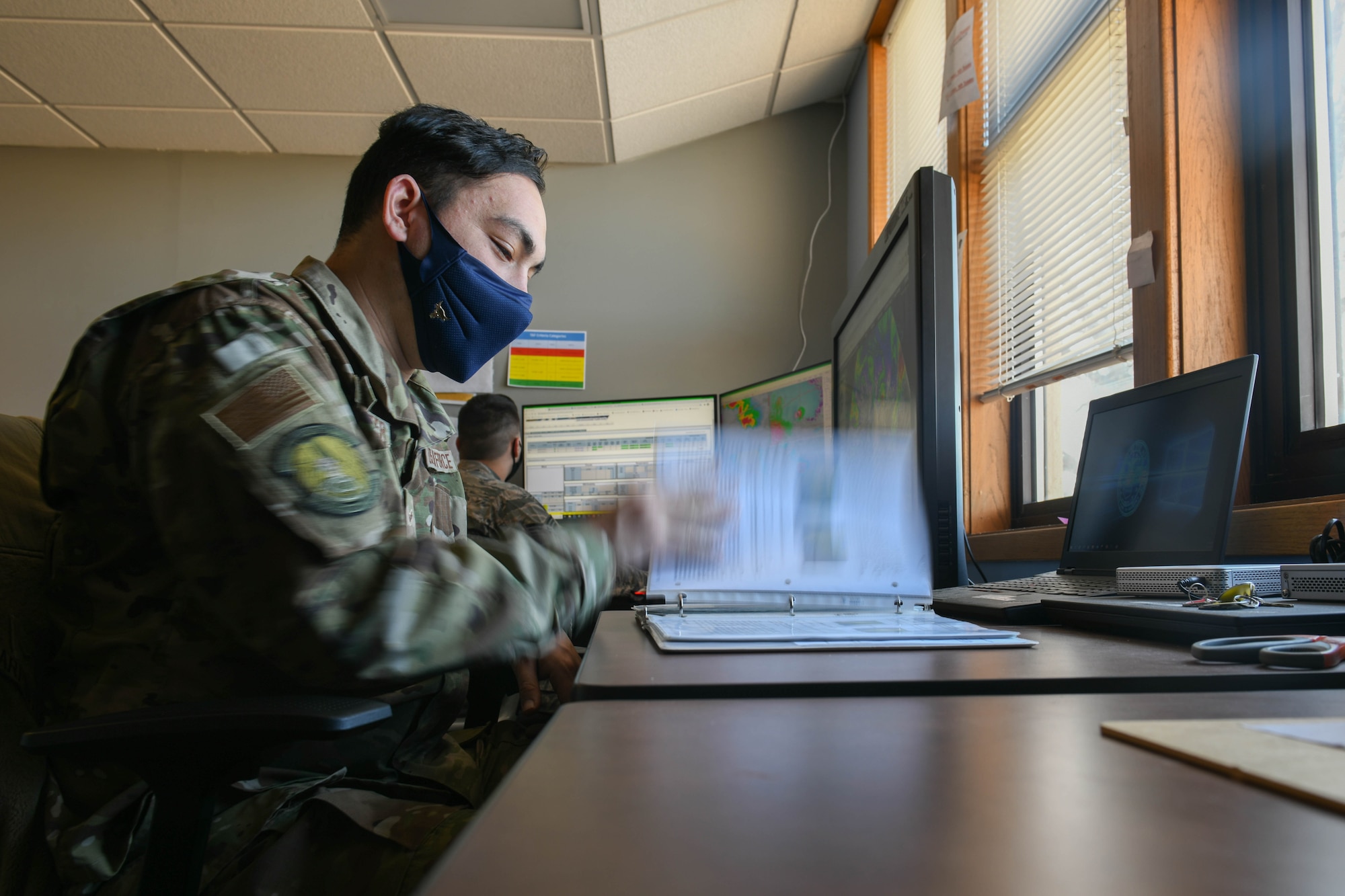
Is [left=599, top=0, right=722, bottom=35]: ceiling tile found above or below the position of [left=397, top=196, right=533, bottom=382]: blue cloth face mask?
above

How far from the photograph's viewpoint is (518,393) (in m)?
3.09

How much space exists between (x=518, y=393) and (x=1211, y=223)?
2.30 meters

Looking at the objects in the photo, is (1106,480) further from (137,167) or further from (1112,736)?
(137,167)

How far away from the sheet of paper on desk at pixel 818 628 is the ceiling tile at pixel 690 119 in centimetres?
236

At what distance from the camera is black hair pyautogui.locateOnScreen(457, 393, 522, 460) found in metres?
2.53

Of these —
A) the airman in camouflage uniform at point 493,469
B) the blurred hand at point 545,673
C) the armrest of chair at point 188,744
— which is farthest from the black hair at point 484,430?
the armrest of chair at point 188,744

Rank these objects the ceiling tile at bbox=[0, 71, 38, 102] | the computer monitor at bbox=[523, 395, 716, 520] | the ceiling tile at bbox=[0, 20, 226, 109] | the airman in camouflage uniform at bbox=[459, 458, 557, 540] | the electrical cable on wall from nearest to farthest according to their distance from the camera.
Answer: the airman in camouflage uniform at bbox=[459, 458, 557, 540], the ceiling tile at bbox=[0, 20, 226, 109], the ceiling tile at bbox=[0, 71, 38, 102], the computer monitor at bbox=[523, 395, 716, 520], the electrical cable on wall

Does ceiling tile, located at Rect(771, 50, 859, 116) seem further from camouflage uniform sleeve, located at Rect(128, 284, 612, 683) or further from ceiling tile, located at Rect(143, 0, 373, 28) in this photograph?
camouflage uniform sleeve, located at Rect(128, 284, 612, 683)

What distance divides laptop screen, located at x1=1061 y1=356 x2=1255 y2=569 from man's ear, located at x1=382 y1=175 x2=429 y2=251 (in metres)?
0.96

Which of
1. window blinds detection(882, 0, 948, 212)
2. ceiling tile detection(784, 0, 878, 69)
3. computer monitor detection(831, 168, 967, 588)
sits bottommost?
computer monitor detection(831, 168, 967, 588)

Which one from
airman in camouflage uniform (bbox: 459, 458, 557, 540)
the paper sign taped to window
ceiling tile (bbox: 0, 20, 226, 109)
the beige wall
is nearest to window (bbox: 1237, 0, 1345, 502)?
the paper sign taped to window

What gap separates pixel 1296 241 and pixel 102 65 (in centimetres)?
300

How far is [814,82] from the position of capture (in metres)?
2.95

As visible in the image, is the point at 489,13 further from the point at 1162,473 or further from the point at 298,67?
the point at 1162,473
